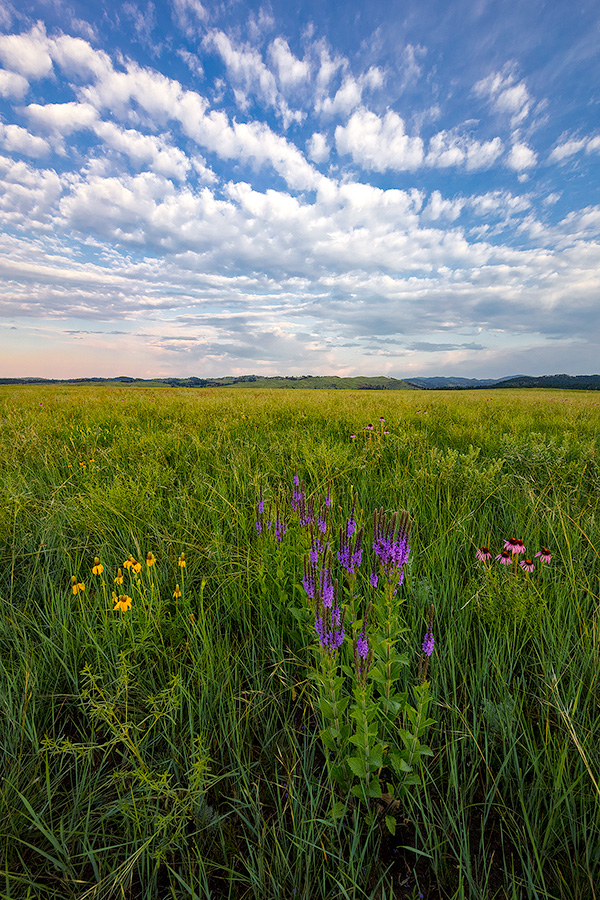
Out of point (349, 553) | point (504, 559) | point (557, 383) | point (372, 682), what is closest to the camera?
point (372, 682)

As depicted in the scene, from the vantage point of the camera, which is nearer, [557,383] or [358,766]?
[358,766]

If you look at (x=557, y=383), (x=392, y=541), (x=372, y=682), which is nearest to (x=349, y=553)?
(x=392, y=541)

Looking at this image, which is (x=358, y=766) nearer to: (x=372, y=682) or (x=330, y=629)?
(x=372, y=682)

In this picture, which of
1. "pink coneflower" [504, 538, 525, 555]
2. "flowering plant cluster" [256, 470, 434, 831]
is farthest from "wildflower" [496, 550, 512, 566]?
"flowering plant cluster" [256, 470, 434, 831]

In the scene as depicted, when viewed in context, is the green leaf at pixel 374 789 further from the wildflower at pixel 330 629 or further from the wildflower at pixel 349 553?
the wildflower at pixel 349 553

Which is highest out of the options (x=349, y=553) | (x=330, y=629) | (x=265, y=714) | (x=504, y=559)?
(x=349, y=553)

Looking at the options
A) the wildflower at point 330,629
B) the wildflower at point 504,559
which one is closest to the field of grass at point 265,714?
the wildflower at point 504,559

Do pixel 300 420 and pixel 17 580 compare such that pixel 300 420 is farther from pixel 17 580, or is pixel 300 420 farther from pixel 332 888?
pixel 332 888

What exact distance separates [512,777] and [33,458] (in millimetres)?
5504

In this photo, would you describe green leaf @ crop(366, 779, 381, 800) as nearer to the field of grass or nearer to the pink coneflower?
the field of grass

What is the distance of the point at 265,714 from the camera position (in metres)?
1.67

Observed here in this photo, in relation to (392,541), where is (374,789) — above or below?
below

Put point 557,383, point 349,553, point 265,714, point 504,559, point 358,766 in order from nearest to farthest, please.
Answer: point 358,766 → point 349,553 → point 265,714 → point 504,559 → point 557,383

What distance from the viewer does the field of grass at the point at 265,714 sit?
3.89 feet
